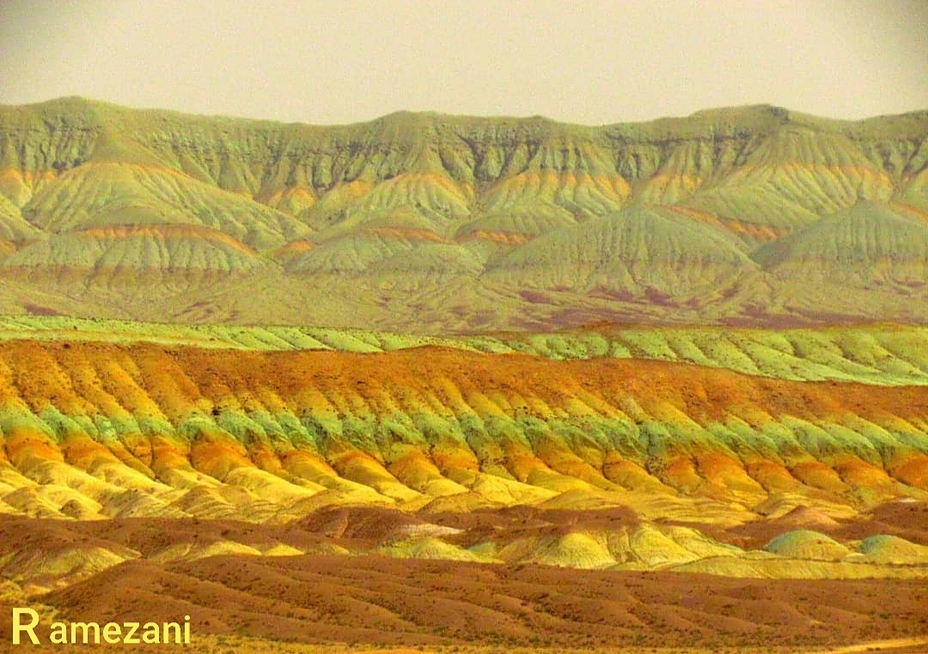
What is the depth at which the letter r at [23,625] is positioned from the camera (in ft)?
270

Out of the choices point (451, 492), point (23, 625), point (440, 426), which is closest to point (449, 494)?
point (451, 492)

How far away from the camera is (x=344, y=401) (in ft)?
504

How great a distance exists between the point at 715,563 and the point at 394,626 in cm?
2495

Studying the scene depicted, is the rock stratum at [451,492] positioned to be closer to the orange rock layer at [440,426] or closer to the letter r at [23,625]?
the orange rock layer at [440,426]

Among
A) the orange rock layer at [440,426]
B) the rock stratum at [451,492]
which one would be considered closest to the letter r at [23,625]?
the rock stratum at [451,492]

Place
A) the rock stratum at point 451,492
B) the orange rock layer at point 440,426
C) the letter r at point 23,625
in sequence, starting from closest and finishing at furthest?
the letter r at point 23,625, the rock stratum at point 451,492, the orange rock layer at point 440,426

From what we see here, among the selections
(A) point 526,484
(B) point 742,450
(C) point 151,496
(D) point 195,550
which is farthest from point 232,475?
(B) point 742,450

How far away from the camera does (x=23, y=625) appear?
85.7m

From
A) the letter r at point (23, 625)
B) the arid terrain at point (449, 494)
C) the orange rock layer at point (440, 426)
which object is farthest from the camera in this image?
the orange rock layer at point (440, 426)

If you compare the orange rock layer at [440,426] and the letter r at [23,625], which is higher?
the orange rock layer at [440,426]

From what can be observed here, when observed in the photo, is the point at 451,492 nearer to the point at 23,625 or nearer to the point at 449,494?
the point at 449,494

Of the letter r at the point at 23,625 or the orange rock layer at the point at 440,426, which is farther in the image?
the orange rock layer at the point at 440,426

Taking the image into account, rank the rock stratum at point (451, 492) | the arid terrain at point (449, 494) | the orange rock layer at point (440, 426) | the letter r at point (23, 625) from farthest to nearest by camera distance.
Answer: the orange rock layer at point (440, 426) < the rock stratum at point (451, 492) < the arid terrain at point (449, 494) < the letter r at point (23, 625)

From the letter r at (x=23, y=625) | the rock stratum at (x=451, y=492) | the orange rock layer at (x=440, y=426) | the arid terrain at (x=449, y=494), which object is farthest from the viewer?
the orange rock layer at (x=440, y=426)
